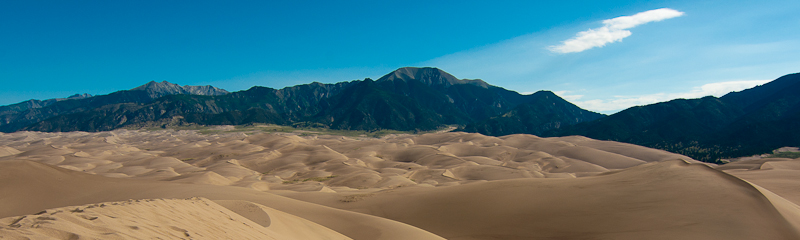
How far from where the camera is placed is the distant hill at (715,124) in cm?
8425

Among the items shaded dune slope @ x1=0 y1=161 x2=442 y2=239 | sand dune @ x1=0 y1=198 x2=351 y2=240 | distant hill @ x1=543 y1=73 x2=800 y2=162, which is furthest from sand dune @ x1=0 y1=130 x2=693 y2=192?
distant hill @ x1=543 y1=73 x2=800 y2=162

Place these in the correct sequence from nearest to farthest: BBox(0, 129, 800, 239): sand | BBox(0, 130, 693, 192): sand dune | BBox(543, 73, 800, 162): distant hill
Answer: BBox(0, 129, 800, 239): sand
BBox(0, 130, 693, 192): sand dune
BBox(543, 73, 800, 162): distant hill

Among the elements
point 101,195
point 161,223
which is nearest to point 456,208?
point 161,223

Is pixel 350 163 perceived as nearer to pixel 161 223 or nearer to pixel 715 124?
pixel 161 223

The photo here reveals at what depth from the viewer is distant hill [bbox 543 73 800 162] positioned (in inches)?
3317

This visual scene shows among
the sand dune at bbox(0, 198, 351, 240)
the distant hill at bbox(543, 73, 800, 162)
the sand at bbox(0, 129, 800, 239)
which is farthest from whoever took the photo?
the distant hill at bbox(543, 73, 800, 162)

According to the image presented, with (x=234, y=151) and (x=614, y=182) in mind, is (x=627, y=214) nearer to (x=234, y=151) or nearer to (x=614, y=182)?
(x=614, y=182)

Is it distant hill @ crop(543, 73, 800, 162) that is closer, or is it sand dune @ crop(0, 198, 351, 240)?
sand dune @ crop(0, 198, 351, 240)

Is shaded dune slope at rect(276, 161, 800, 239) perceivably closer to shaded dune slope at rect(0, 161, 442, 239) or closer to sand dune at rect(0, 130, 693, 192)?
shaded dune slope at rect(0, 161, 442, 239)

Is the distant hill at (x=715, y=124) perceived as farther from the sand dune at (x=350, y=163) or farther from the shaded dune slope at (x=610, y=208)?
the shaded dune slope at (x=610, y=208)

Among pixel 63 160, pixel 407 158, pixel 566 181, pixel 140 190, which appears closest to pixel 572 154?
pixel 407 158

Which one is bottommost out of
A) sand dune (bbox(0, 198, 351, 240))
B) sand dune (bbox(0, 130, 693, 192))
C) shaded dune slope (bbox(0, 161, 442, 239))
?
sand dune (bbox(0, 130, 693, 192))

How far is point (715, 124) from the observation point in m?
122

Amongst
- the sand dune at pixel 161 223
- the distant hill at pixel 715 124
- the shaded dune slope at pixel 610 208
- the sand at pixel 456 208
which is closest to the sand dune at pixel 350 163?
the sand at pixel 456 208
